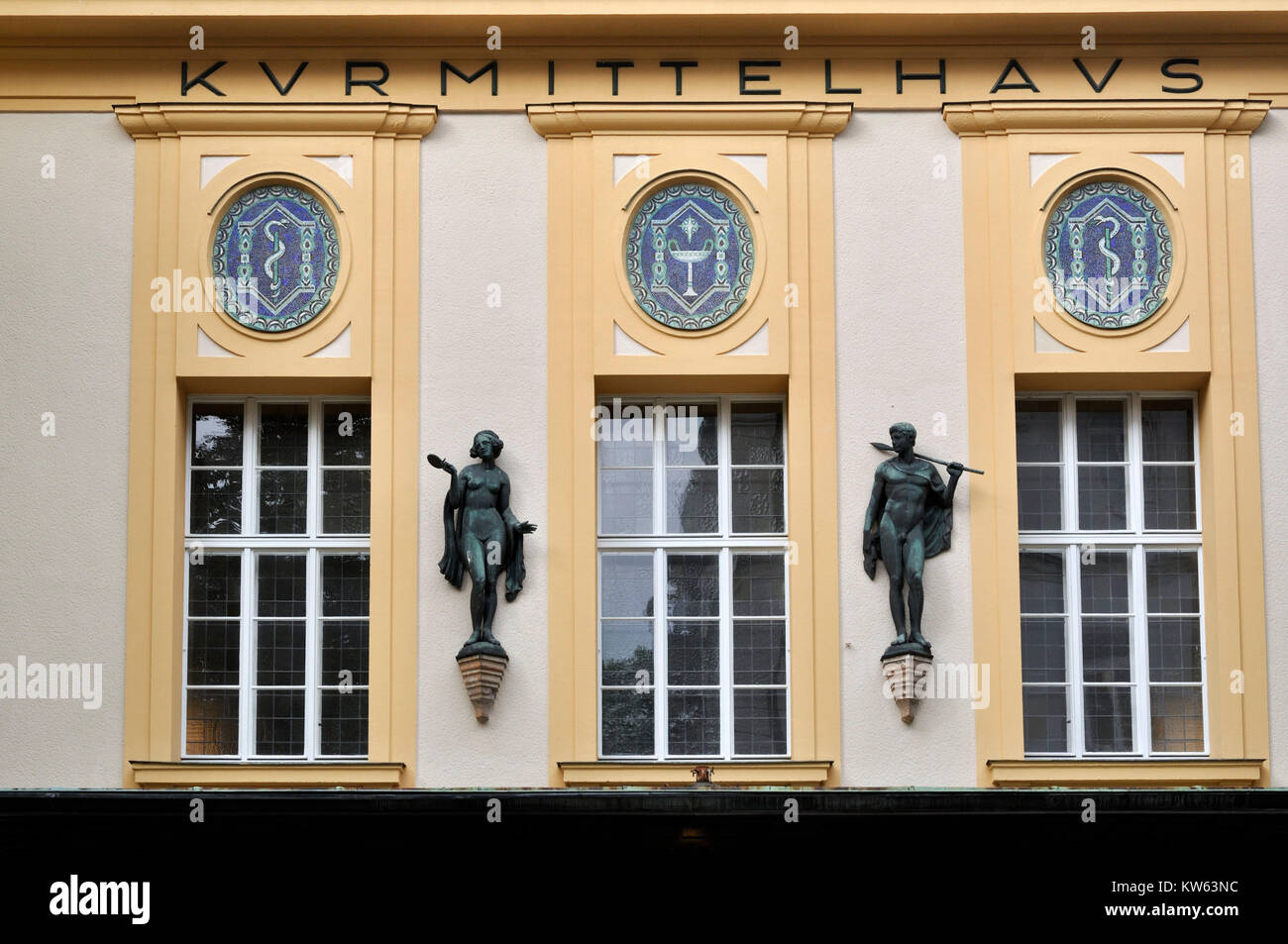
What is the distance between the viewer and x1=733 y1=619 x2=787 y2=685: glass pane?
14125 millimetres

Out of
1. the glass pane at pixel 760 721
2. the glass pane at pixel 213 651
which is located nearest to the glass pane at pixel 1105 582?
the glass pane at pixel 760 721

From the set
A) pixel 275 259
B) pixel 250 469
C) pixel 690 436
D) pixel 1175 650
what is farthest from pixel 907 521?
pixel 275 259

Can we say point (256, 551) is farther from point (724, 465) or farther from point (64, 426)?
point (724, 465)

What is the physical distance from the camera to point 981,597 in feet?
45.8

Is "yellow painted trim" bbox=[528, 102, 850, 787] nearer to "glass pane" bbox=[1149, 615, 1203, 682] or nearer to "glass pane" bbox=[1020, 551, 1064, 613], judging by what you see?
"glass pane" bbox=[1020, 551, 1064, 613]

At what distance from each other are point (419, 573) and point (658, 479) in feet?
5.80

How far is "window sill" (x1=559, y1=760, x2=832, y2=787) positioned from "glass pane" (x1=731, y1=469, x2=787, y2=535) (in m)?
1.66

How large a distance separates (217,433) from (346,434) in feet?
2.96

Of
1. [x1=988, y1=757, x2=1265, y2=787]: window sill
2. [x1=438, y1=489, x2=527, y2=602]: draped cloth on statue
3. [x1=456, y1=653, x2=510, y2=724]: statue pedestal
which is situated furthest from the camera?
[x1=438, y1=489, x2=527, y2=602]: draped cloth on statue

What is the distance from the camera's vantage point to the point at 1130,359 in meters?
14.1

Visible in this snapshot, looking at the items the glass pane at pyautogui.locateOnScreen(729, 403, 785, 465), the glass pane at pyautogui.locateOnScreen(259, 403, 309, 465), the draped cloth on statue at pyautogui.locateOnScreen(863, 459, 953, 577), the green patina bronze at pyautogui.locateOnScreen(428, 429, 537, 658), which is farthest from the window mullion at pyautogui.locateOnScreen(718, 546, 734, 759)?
the glass pane at pyautogui.locateOnScreen(259, 403, 309, 465)

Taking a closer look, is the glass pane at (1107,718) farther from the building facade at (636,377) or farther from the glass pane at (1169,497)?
the glass pane at (1169,497)

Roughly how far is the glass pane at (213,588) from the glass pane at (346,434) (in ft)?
3.29

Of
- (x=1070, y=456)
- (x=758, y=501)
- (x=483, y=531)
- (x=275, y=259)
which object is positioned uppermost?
(x=275, y=259)
